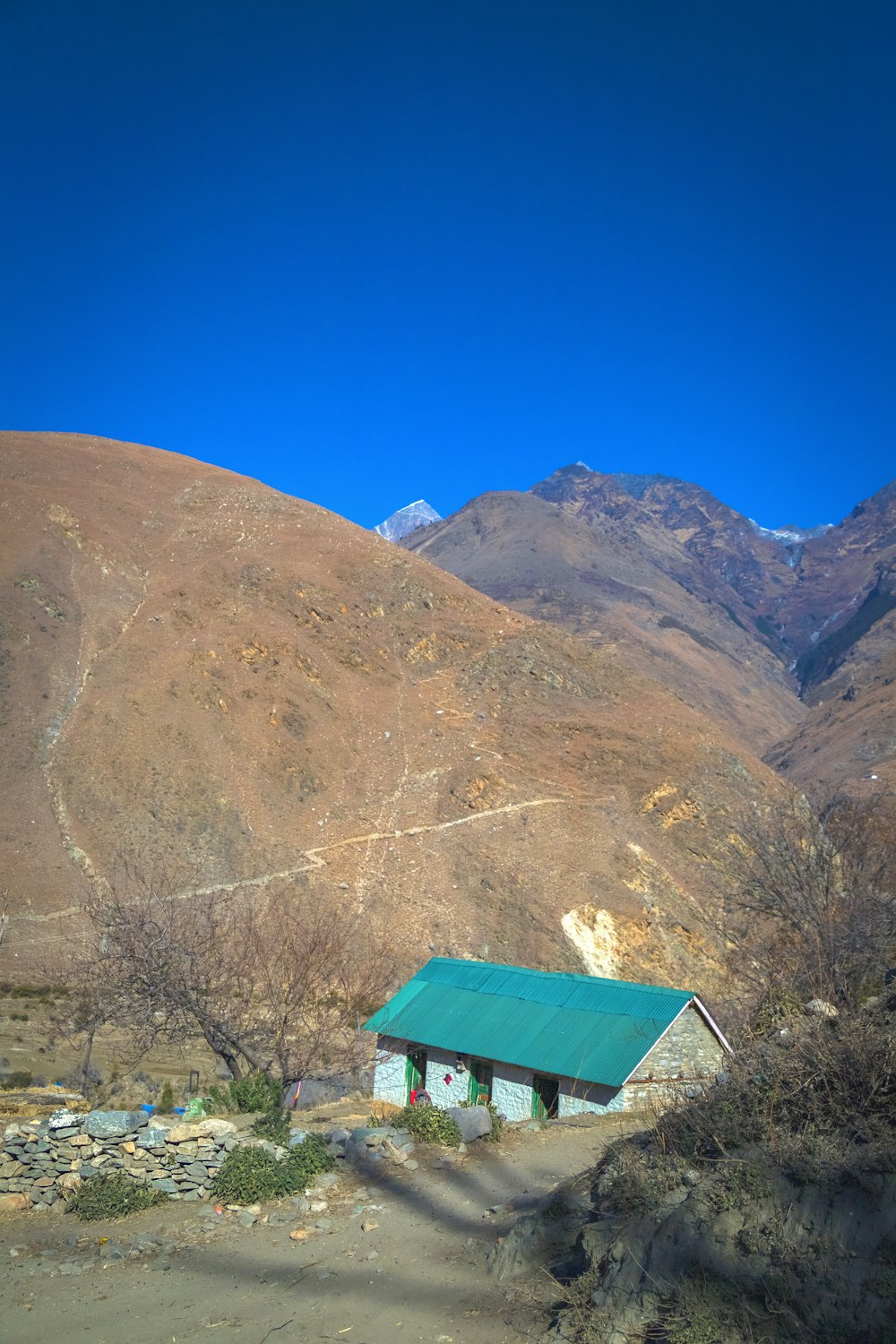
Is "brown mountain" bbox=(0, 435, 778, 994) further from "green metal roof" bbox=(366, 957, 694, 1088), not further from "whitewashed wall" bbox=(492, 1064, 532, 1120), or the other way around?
"whitewashed wall" bbox=(492, 1064, 532, 1120)

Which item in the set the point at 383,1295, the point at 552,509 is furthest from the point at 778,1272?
the point at 552,509

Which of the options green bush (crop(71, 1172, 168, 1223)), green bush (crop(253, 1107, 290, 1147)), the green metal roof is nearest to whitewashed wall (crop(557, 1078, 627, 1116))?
the green metal roof

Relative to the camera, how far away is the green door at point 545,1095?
19031mm

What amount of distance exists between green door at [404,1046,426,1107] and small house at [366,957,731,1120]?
0.07ft

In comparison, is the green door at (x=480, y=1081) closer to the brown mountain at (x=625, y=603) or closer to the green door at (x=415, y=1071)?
the green door at (x=415, y=1071)

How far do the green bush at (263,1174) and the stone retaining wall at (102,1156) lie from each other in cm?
25

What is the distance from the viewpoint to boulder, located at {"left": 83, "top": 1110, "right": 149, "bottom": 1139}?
1081 cm

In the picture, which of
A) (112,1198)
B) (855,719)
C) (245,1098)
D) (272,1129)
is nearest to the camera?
(112,1198)

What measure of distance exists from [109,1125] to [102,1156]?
36cm

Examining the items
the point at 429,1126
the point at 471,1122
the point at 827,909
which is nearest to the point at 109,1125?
the point at 429,1126

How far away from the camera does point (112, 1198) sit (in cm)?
1034

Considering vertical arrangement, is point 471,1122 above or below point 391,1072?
below

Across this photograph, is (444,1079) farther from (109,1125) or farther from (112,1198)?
(112,1198)

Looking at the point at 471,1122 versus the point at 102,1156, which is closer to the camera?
the point at 102,1156
